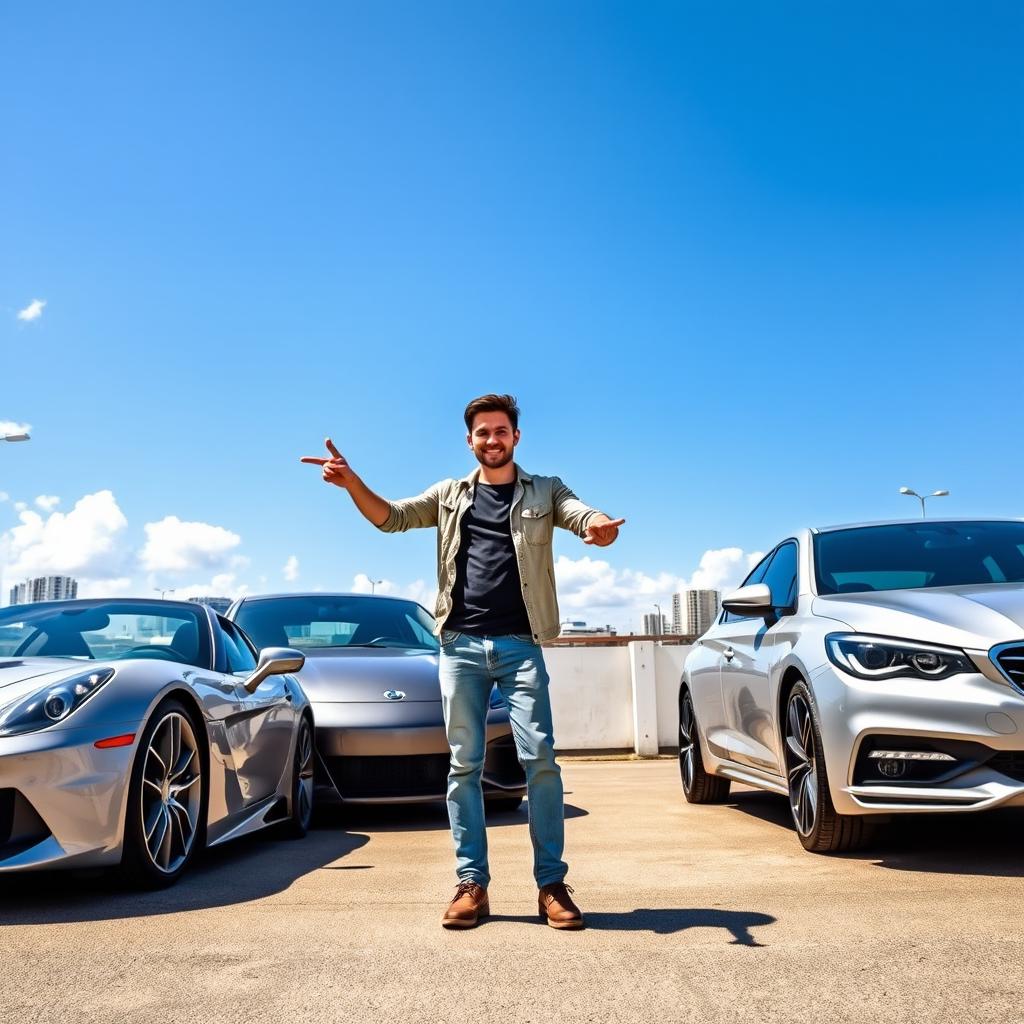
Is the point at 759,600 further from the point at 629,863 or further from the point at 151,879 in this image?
the point at 151,879

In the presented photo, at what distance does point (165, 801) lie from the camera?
4.59 metres

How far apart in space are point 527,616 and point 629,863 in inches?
64.7

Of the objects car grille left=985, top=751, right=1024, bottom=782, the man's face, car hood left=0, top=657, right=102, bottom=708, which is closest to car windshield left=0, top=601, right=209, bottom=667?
car hood left=0, top=657, right=102, bottom=708

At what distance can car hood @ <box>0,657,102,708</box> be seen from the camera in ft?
13.8

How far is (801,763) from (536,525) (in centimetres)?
203

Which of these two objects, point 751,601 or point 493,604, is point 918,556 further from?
point 493,604

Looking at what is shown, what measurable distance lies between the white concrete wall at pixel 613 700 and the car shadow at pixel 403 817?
6.49 m

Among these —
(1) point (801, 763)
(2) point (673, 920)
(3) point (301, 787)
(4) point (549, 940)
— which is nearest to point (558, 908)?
(4) point (549, 940)

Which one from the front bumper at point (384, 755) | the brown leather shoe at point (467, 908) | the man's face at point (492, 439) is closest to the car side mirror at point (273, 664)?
the front bumper at point (384, 755)

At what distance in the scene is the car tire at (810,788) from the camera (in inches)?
199

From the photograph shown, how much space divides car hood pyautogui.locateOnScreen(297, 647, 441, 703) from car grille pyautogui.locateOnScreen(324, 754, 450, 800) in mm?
368

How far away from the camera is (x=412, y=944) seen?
3568mm

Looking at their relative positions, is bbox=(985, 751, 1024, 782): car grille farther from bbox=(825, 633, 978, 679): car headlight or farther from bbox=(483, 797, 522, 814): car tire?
bbox=(483, 797, 522, 814): car tire

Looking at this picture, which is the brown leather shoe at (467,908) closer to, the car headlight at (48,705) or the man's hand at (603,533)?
the man's hand at (603,533)
